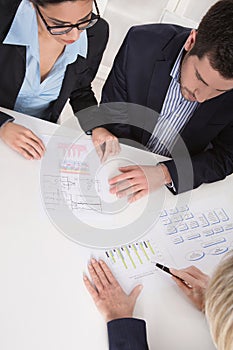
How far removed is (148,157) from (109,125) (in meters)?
0.16

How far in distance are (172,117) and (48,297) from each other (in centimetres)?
68

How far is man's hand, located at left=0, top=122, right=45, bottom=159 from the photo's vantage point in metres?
1.13

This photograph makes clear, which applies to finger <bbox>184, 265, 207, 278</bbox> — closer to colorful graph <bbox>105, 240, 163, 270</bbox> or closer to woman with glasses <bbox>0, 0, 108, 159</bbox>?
colorful graph <bbox>105, 240, 163, 270</bbox>

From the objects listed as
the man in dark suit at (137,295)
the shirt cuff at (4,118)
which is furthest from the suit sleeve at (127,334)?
the shirt cuff at (4,118)

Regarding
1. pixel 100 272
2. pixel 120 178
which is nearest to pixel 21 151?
pixel 120 178

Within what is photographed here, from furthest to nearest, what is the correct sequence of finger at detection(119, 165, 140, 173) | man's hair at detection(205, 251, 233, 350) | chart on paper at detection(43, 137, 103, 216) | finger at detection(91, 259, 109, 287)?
finger at detection(119, 165, 140, 173)
chart on paper at detection(43, 137, 103, 216)
finger at detection(91, 259, 109, 287)
man's hair at detection(205, 251, 233, 350)

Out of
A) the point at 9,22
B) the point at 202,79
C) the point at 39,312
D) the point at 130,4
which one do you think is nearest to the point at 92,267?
the point at 39,312

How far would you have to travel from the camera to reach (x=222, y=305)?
769 millimetres

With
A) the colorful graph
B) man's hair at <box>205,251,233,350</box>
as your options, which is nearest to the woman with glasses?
the colorful graph

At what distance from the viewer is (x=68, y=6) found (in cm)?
95

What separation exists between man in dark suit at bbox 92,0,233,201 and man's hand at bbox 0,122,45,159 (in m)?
0.18

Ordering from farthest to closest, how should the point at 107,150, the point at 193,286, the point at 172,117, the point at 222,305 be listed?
the point at 172,117
the point at 107,150
the point at 193,286
the point at 222,305

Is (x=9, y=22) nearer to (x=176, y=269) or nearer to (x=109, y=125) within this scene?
(x=109, y=125)

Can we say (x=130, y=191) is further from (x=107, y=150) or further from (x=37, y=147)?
(x=37, y=147)
